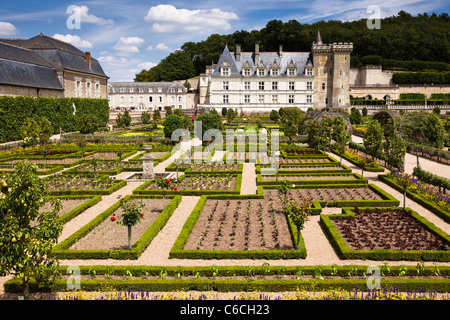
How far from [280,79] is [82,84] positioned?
29.2 m

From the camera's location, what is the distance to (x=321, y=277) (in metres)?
8.71

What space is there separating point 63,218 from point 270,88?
47.3 m

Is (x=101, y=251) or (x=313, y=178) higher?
(x=313, y=178)

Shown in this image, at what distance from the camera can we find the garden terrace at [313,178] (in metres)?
17.7

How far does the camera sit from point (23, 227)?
753 cm

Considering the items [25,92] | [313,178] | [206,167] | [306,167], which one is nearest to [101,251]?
[206,167]

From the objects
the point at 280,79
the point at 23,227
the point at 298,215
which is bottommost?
the point at 298,215

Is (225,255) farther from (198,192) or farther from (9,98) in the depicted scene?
(9,98)

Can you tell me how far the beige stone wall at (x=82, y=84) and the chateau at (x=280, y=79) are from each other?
16264 millimetres

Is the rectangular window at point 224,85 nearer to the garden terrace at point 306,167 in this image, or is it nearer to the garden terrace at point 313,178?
the garden terrace at point 306,167

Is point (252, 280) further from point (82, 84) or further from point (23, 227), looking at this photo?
point (82, 84)

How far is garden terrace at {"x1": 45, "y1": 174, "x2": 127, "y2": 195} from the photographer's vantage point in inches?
651

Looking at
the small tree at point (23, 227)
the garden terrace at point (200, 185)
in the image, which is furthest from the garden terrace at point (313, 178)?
the small tree at point (23, 227)

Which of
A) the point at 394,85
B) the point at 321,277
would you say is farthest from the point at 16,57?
the point at 394,85
